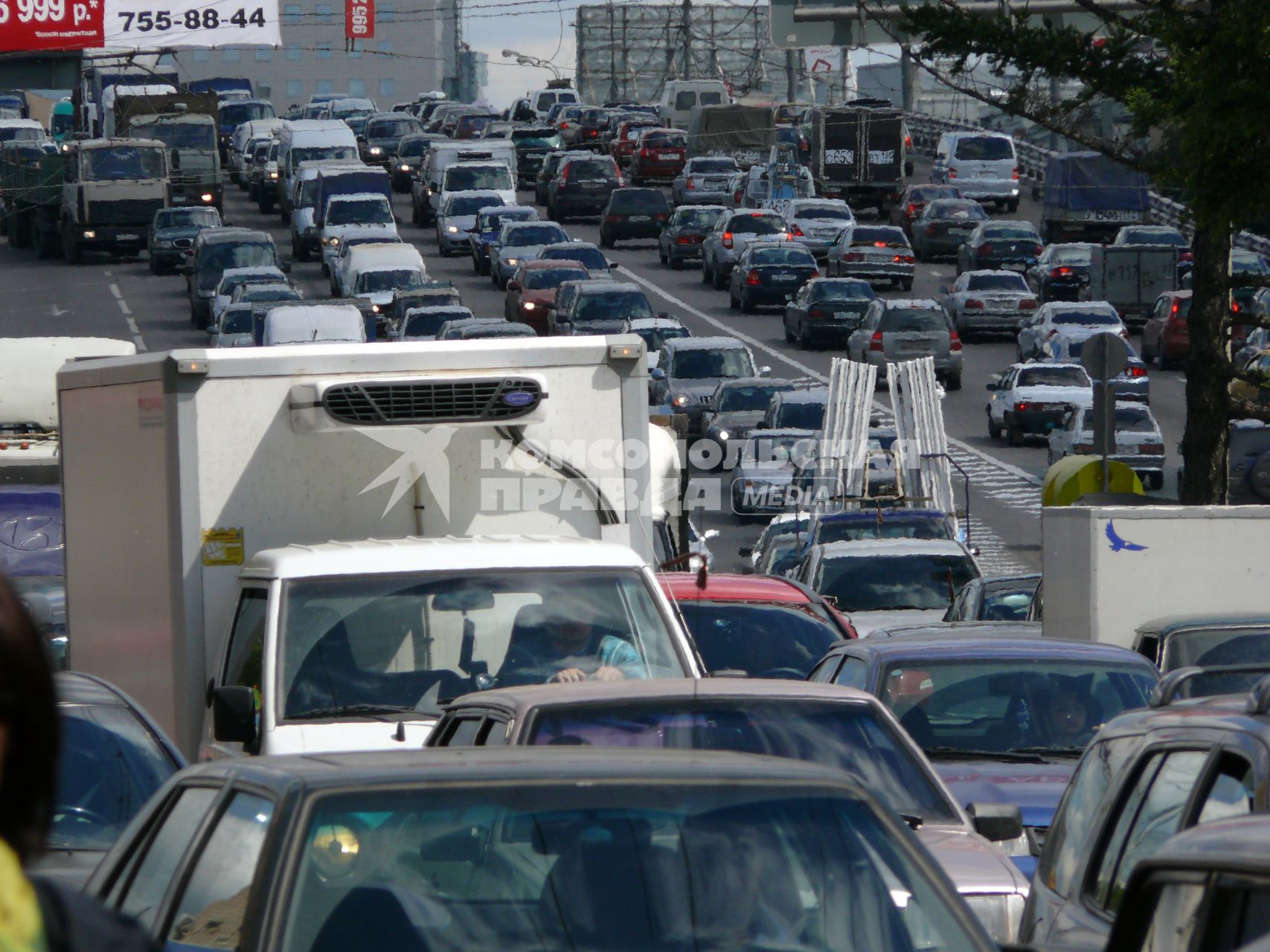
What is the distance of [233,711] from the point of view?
831 centimetres

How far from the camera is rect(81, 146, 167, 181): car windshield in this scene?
54.1 m

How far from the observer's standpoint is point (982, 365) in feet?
153

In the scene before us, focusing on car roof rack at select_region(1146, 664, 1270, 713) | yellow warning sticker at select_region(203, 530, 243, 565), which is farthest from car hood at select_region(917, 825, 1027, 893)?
yellow warning sticker at select_region(203, 530, 243, 565)

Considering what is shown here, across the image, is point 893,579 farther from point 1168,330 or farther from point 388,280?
point 388,280

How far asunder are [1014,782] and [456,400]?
3.01 metres

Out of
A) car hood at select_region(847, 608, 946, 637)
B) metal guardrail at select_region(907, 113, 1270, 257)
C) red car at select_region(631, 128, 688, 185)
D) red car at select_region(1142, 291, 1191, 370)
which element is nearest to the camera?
car hood at select_region(847, 608, 946, 637)

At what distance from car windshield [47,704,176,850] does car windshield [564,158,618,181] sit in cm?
5618

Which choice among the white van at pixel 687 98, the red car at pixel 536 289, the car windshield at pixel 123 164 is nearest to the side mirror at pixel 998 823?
the red car at pixel 536 289

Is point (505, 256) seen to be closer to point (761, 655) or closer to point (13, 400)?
point (13, 400)

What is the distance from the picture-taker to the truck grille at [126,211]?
55.5 m

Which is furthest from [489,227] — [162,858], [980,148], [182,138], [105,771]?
[162,858]

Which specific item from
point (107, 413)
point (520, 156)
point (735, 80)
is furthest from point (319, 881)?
point (735, 80)

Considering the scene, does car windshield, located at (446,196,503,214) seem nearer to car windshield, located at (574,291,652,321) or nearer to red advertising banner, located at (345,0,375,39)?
car windshield, located at (574,291,652,321)

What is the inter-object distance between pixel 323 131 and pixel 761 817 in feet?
197
